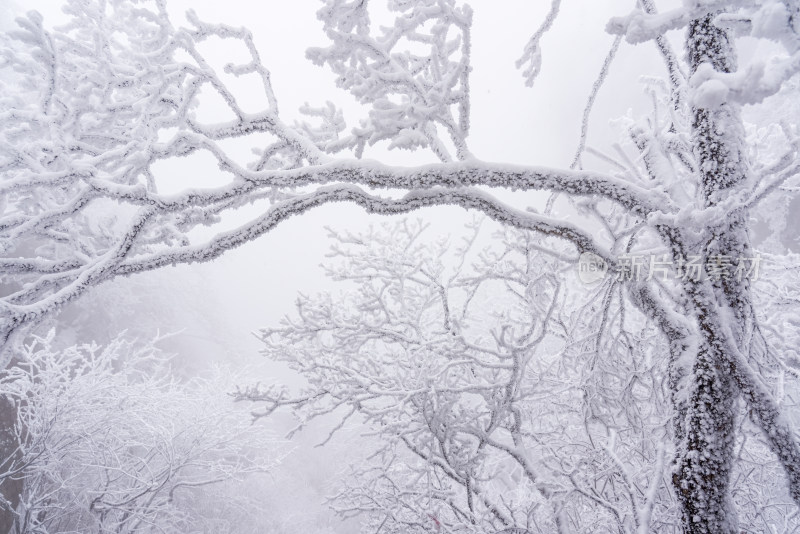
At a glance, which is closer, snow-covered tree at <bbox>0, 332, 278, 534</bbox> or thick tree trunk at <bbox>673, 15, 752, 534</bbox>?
thick tree trunk at <bbox>673, 15, 752, 534</bbox>

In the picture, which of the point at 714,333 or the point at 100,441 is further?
the point at 100,441

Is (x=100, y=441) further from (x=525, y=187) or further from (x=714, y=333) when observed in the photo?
(x=714, y=333)

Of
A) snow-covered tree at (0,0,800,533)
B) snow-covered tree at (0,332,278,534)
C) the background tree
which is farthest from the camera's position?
snow-covered tree at (0,332,278,534)

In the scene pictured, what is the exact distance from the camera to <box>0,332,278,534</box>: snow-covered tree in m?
7.41

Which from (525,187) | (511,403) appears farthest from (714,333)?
(511,403)

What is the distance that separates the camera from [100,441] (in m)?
8.16

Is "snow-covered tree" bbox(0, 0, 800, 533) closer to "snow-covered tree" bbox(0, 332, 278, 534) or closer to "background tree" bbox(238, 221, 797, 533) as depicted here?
"background tree" bbox(238, 221, 797, 533)

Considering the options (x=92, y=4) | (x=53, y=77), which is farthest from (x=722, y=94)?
(x=92, y=4)

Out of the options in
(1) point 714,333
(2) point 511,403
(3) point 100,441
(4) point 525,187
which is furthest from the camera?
(3) point 100,441

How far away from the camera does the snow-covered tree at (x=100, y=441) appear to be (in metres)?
7.41

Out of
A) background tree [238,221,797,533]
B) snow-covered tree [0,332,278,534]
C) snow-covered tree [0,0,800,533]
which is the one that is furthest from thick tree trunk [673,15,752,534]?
snow-covered tree [0,332,278,534]

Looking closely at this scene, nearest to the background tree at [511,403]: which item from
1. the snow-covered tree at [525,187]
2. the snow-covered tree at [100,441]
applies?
the snow-covered tree at [525,187]

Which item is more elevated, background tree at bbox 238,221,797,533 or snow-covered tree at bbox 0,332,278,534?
background tree at bbox 238,221,797,533

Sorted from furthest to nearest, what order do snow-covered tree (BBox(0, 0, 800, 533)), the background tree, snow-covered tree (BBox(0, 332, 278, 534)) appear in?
1. snow-covered tree (BBox(0, 332, 278, 534))
2. the background tree
3. snow-covered tree (BBox(0, 0, 800, 533))
